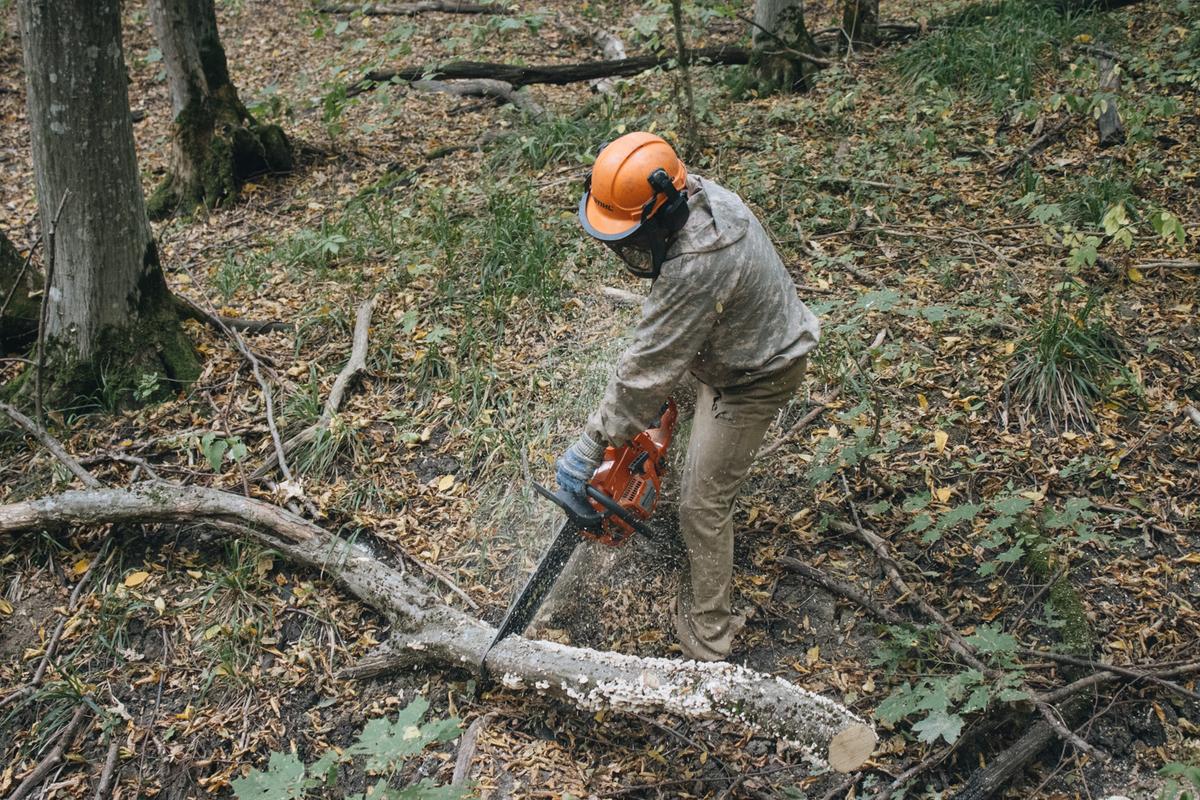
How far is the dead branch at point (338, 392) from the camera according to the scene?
14.9 feet

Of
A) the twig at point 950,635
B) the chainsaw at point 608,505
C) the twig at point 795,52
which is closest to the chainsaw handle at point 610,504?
the chainsaw at point 608,505

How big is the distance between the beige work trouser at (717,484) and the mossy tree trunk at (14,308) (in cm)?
430

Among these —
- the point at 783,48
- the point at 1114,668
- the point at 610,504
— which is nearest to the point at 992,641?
the point at 1114,668

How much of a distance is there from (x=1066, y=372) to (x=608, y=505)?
264 cm

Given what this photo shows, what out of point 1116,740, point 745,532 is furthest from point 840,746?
point 745,532

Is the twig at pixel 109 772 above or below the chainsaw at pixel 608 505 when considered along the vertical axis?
below

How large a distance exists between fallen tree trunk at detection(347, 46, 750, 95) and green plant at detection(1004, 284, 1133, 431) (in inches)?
193

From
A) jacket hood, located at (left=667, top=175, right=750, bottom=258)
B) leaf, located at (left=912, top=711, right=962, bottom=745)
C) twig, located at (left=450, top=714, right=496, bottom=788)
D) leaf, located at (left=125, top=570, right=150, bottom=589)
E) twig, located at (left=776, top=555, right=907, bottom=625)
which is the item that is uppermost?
jacket hood, located at (left=667, top=175, right=750, bottom=258)

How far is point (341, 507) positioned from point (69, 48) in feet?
8.96

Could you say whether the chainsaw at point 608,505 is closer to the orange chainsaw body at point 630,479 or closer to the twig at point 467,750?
the orange chainsaw body at point 630,479

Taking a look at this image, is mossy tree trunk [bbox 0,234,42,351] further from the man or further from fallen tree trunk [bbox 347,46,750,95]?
the man

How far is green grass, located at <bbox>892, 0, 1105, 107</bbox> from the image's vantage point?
6859 mm

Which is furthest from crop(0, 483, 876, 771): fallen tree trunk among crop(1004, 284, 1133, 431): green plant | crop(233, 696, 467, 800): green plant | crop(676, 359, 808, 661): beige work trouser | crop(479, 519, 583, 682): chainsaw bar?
crop(1004, 284, 1133, 431): green plant

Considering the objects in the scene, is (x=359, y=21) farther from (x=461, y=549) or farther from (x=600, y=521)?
(x=600, y=521)
